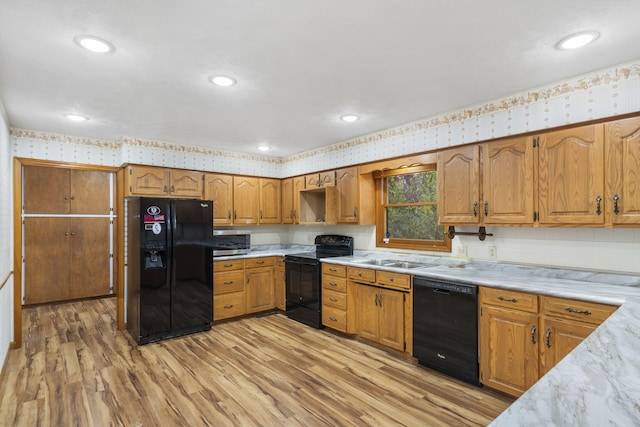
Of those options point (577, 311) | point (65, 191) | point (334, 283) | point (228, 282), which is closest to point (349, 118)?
point (334, 283)

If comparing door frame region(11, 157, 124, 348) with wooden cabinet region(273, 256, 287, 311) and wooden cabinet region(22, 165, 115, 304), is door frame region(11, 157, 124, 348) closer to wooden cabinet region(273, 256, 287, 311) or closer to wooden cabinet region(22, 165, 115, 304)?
wooden cabinet region(22, 165, 115, 304)

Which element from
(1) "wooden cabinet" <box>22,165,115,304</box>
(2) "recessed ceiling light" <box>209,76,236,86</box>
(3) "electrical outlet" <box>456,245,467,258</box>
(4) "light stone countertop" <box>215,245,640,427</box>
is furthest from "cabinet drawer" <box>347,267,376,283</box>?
(1) "wooden cabinet" <box>22,165,115,304</box>

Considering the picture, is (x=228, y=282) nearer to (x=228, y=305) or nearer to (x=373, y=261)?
(x=228, y=305)

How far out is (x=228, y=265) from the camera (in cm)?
457

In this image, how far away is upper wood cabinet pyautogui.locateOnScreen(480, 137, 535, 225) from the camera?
9.05 feet

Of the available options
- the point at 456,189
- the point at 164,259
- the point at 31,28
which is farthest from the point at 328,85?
the point at 164,259

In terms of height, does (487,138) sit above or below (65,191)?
above

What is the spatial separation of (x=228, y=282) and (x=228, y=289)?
0.30 feet

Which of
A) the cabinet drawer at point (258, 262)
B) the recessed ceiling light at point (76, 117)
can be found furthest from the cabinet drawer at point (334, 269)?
the recessed ceiling light at point (76, 117)

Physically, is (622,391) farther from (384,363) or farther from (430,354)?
(384,363)

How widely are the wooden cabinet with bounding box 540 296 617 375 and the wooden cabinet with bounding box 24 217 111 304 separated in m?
6.46

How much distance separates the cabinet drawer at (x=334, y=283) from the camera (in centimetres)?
397

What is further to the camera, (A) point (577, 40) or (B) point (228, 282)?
(B) point (228, 282)

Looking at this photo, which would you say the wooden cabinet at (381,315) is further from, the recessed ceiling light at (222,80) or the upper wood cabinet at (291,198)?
the recessed ceiling light at (222,80)
